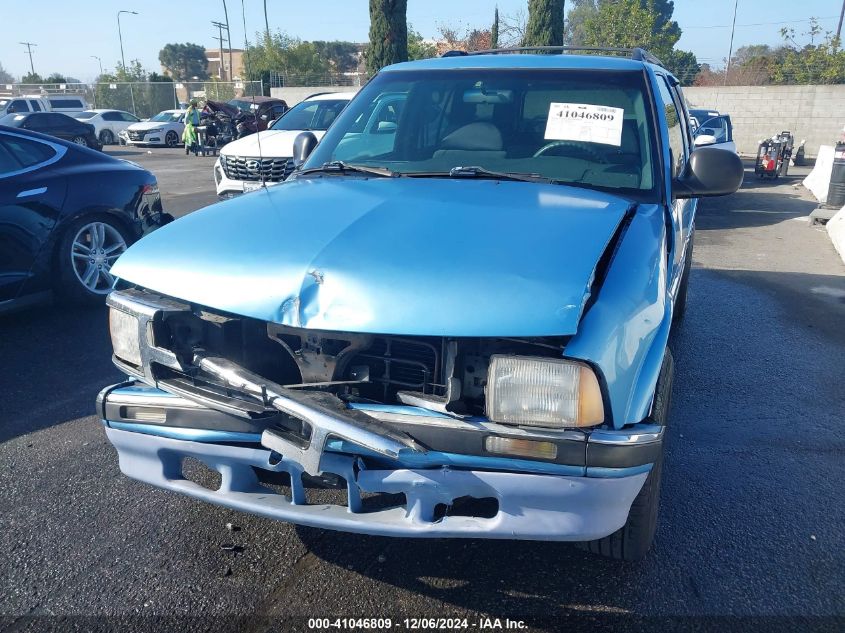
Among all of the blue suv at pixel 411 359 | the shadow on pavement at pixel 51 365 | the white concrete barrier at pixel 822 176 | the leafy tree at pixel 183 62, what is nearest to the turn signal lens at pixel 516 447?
the blue suv at pixel 411 359

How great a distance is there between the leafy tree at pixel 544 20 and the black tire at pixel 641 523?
19.7m

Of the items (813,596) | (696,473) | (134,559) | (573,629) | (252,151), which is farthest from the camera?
(252,151)

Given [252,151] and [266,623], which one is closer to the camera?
[266,623]

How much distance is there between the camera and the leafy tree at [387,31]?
67.2 feet

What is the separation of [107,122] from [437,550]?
1197 inches

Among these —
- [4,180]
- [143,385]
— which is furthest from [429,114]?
[4,180]

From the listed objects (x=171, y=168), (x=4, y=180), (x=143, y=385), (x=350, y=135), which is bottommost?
(x=171, y=168)

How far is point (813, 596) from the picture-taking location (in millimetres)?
2523

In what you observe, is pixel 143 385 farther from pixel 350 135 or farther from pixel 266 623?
pixel 350 135

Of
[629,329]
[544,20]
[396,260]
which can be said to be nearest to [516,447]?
[629,329]

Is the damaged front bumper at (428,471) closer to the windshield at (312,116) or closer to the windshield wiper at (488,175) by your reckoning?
the windshield wiper at (488,175)

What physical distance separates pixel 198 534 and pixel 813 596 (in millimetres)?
2343

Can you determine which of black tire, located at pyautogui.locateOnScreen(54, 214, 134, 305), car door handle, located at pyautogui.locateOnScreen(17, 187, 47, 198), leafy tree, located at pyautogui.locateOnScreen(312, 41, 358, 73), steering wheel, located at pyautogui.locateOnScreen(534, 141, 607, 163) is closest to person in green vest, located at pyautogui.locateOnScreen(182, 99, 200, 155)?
black tire, located at pyautogui.locateOnScreen(54, 214, 134, 305)

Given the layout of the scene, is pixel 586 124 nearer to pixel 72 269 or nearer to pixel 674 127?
pixel 674 127
